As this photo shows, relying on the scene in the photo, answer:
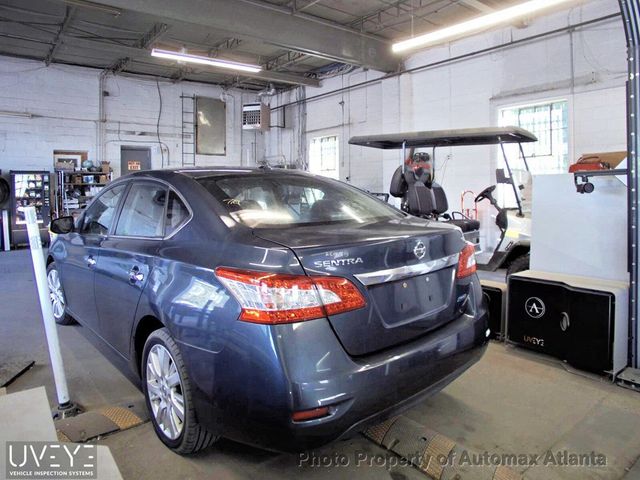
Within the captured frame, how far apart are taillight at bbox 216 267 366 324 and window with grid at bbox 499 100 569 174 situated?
6.83 m

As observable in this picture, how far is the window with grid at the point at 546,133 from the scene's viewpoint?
24.1 feet

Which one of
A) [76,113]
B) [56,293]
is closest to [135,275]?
[56,293]

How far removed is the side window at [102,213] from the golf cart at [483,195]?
3.21 meters

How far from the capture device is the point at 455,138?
554cm

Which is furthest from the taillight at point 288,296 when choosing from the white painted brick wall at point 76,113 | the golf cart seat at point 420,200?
the white painted brick wall at point 76,113

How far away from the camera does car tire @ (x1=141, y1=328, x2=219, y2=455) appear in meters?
1.93

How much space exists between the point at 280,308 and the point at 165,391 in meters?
0.91

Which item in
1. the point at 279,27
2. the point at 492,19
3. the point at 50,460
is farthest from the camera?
the point at 279,27

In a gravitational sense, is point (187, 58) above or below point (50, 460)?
above

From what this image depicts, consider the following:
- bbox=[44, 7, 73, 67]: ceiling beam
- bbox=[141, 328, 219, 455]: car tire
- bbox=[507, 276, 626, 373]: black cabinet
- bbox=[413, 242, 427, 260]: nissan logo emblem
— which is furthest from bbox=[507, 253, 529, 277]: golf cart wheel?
bbox=[44, 7, 73, 67]: ceiling beam

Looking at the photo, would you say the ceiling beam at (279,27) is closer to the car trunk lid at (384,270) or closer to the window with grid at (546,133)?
the window with grid at (546,133)

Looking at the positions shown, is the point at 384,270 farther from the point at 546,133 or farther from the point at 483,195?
the point at 546,133

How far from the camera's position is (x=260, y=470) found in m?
2.01

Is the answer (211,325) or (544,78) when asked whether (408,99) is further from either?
(211,325)
